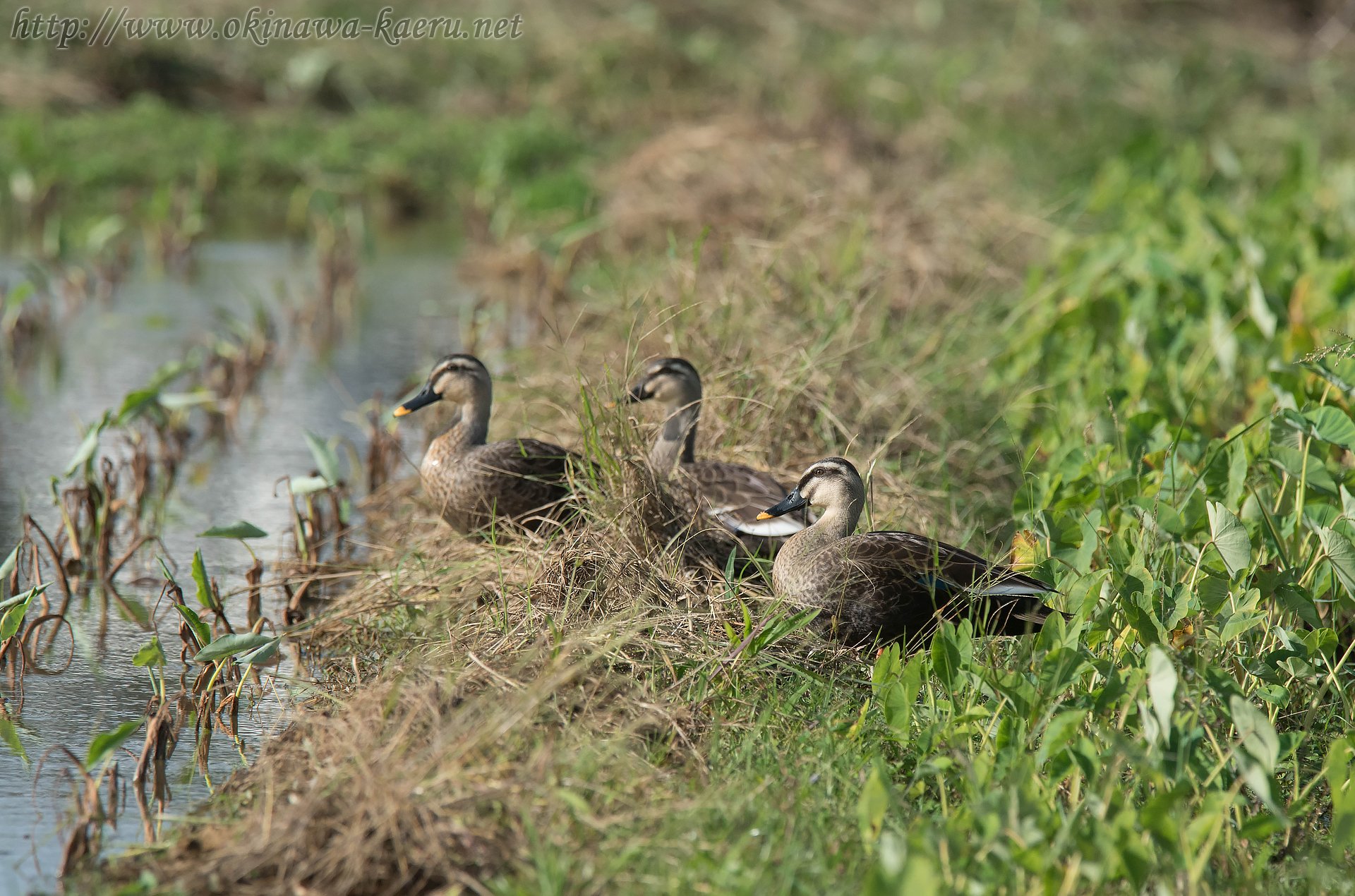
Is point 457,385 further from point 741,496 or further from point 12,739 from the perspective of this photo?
point 12,739

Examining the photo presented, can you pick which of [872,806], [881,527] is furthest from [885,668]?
[881,527]

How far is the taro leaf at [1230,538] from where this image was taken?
13.0 ft

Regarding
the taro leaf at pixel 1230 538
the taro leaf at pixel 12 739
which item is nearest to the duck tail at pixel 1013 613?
the taro leaf at pixel 1230 538

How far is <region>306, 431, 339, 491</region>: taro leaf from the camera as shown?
498 centimetres

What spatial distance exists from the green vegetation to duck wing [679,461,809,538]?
16 cm

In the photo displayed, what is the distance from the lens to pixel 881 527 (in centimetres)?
495

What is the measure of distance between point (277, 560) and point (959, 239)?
519cm

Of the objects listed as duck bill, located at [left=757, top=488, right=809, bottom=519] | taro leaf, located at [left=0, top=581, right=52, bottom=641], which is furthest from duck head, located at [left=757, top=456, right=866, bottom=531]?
taro leaf, located at [left=0, top=581, right=52, bottom=641]

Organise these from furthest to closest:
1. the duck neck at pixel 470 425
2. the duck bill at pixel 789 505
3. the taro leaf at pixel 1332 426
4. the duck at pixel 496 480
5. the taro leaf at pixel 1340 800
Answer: the duck neck at pixel 470 425 → the duck at pixel 496 480 → the duck bill at pixel 789 505 → the taro leaf at pixel 1332 426 → the taro leaf at pixel 1340 800

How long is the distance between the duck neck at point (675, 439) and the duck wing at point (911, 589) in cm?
99

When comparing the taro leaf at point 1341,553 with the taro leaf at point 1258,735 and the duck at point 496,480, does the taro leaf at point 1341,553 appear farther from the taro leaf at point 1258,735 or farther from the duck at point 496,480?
the duck at point 496,480

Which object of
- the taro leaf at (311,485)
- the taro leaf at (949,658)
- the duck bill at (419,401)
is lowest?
the taro leaf at (311,485)

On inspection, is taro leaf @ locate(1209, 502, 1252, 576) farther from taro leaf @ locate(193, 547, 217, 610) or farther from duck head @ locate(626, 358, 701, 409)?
taro leaf @ locate(193, 547, 217, 610)

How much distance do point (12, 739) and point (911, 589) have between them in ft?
7.72
